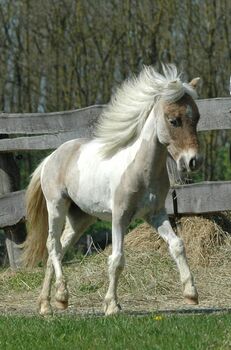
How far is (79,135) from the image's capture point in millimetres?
10398

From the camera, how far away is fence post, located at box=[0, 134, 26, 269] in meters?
11.0

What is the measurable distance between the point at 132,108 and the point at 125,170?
51 centimetres

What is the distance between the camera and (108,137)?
7836mm

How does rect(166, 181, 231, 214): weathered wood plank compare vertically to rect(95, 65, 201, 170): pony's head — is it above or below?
below

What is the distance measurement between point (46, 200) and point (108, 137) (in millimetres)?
984

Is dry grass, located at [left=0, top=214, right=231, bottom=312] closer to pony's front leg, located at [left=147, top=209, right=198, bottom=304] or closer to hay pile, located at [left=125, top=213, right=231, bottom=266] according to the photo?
hay pile, located at [left=125, top=213, right=231, bottom=266]

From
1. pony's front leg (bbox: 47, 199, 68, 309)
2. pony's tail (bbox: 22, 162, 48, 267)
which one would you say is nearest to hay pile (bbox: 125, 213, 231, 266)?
pony's tail (bbox: 22, 162, 48, 267)

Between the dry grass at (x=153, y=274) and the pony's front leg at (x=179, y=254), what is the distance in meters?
1.16

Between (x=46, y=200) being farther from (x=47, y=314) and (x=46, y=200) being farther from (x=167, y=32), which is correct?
(x=167, y=32)

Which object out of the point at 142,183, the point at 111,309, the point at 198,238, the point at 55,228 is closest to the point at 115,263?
the point at 111,309

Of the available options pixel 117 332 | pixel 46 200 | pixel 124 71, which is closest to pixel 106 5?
pixel 124 71

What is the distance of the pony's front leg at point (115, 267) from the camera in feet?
24.3

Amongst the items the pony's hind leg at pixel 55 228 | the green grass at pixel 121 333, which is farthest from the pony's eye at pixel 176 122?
the pony's hind leg at pixel 55 228

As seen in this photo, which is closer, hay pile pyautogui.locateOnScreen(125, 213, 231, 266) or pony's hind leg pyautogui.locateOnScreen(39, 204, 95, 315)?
pony's hind leg pyautogui.locateOnScreen(39, 204, 95, 315)
